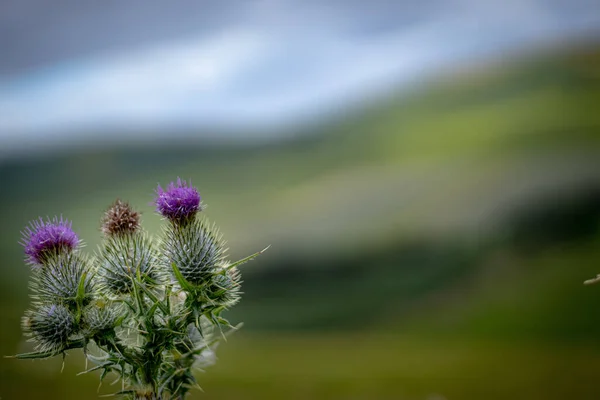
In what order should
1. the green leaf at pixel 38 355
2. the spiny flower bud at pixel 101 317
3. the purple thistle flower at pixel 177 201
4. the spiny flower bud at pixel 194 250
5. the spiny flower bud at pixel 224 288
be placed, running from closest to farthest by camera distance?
1. the green leaf at pixel 38 355
2. the spiny flower bud at pixel 101 317
3. the spiny flower bud at pixel 224 288
4. the spiny flower bud at pixel 194 250
5. the purple thistle flower at pixel 177 201

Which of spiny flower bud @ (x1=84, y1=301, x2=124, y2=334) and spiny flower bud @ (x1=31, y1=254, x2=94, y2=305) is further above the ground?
spiny flower bud @ (x1=31, y1=254, x2=94, y2=305)

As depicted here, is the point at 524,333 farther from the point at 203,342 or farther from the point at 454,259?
the point at 203,342

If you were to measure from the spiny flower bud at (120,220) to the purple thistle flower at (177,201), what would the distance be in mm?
191

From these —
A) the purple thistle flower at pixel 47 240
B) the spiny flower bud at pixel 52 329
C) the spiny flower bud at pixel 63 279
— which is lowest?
the spiny flower bud at pixel 52 329

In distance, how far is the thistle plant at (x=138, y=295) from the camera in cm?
305

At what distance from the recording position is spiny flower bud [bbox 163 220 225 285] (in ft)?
12.0

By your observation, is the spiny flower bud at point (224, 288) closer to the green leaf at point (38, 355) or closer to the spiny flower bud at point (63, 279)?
the spiny flower bud at point (63, 279)

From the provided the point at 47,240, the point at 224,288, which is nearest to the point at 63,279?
the point at 47,240

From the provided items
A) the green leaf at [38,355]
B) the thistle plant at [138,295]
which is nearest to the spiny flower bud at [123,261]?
the thistle plant at [138,295]

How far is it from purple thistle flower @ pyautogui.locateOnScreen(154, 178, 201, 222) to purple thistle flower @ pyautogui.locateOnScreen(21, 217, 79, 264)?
677mm

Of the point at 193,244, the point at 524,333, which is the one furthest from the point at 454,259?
the point at 193,244

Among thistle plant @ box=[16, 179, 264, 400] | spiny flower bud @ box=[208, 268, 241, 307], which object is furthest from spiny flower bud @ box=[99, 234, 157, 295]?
spiny flower bud @ box=[208, 268, 241, 307]

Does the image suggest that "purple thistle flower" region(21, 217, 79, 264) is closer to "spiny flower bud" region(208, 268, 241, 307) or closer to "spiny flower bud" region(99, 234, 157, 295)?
"spiny flower bud" region(99, 234, 157, 295)

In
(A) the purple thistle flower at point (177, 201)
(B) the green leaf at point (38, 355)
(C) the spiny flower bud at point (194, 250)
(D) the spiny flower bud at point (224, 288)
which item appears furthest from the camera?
(A) the purple thistle flower at point (177, 201)
